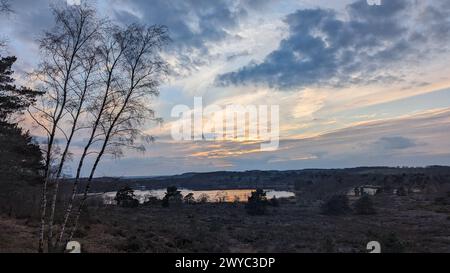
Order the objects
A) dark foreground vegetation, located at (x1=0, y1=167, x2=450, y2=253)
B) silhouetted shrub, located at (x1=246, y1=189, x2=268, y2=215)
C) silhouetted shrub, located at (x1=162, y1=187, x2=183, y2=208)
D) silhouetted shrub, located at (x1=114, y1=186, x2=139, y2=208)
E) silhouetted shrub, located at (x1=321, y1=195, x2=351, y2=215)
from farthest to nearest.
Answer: silhouetted shrub, located at (x1=162, y1=187, x2=183, y2=208)
silhouetted shrub, located at (x1=114, y1=186, x2=139, y2=208)
silhouetted shrub, located at (x1=246, y1=189, x2=268, y2=215)
silhouetted shrub, located at (x1=321, y1=195, x2=351, y2=215)
dark foreground vegetation, located at (x1=0, y1=167, x2=450, y2=253)

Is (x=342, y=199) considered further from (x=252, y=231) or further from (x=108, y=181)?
(x=108, y=181)

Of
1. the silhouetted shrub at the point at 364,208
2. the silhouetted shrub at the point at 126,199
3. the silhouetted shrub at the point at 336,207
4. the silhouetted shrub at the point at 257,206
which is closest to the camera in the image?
the silhouetted shrub at the point at 364,208

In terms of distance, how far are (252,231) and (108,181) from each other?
968 inches

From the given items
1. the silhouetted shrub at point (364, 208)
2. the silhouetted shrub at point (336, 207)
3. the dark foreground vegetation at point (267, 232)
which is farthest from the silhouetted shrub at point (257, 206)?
the silhouetted shrub at point (364, 208)

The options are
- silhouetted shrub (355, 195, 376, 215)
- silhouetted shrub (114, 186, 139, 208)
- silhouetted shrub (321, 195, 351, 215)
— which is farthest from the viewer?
silhouetted shrub (114, 186, 139, 208)

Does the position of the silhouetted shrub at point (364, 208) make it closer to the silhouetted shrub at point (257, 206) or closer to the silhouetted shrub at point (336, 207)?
the silhouetted shrub at point (336, 207)

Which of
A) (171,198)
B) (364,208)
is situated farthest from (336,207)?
(171,198)

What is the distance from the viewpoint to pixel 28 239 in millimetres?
26844

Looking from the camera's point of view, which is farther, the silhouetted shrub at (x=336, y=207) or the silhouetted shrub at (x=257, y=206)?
the silhouetted shrub at (x=257, y=206)

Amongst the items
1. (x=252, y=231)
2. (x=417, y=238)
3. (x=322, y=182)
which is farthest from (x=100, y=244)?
(x=322, y=182)

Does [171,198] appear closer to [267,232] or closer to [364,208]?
[364,208]

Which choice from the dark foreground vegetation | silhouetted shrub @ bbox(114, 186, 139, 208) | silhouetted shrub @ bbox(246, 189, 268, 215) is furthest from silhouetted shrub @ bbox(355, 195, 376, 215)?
silhouetted shrub @ bbox(114, 186, 139, 208)

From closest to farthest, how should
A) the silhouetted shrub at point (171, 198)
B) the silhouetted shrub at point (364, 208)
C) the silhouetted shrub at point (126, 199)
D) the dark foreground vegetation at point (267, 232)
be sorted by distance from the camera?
the dark foreground vegetation at point (267, 232), the silhouetted shrub at point (364, 208), the silhouetted shrub at point (126, 199), the silhouetted shrub at point (171, 198)

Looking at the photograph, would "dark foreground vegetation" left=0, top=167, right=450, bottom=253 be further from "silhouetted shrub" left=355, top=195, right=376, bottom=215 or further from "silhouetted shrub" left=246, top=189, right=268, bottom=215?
"silhouetted shrub" left=246, top=189, right=268, bottom=215
